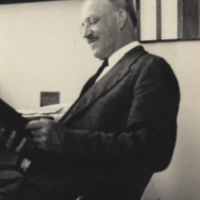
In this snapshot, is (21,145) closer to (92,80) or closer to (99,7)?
(92,80)

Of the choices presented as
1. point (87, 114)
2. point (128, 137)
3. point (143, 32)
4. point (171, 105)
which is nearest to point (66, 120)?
point (87, 114)

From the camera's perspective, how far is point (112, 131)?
70cm

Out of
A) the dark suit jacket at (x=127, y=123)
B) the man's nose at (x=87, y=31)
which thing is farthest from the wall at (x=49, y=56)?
the dark suit jacket at (x=127, y=123)

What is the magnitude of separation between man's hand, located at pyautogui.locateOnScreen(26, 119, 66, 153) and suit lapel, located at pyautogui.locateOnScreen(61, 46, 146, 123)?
7 centimetres

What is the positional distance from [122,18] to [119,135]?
0.36 metres

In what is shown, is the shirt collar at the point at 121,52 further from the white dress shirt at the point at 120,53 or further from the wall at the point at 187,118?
the wall at the point at 187,118

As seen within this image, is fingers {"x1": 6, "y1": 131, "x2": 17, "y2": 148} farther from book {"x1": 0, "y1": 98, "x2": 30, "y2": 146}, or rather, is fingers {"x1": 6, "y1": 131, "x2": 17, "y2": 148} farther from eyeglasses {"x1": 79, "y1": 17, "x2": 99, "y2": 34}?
eyeglasses {"x1": 79, "y1": 17, "x2": 99, "y2": 34}

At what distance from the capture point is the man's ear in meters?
0.77

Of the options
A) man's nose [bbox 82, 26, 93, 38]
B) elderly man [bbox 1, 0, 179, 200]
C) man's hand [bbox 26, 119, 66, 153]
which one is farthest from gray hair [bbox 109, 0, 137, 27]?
man's hand [bbox 26, 119, 66, 153]

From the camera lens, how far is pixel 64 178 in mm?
734

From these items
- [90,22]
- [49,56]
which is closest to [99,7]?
[90,22]

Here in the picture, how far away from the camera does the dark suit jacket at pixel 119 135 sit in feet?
2.16

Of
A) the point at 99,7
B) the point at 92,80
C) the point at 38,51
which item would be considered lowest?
the point at 92,80

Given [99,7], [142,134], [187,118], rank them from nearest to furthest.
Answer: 1. [142,134]
2. [99,7]
3. [187,118]
